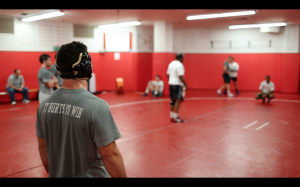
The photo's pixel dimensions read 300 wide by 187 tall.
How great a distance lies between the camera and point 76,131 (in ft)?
5.77

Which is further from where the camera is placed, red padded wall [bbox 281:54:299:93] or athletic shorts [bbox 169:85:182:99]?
red padded wall [bbox 281:54:299:93]


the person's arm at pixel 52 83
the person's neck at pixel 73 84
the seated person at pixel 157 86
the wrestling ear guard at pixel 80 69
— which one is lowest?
the seated person at pixel 157 86

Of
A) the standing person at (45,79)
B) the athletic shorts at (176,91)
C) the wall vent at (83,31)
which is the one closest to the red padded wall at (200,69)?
the wall vent at (83,31)

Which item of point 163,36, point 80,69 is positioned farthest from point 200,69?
point 80,69

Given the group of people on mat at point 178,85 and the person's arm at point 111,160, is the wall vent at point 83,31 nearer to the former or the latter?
the group of people on mat at point 178,85

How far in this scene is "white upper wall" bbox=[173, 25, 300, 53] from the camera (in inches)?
570

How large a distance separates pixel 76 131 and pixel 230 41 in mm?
14745

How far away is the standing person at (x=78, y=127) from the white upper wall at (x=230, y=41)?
45.8 feet

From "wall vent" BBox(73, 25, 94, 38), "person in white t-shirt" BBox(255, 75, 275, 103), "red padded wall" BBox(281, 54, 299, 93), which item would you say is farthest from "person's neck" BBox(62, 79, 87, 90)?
"red padded wall" BBox(281, 54, 299, 93)

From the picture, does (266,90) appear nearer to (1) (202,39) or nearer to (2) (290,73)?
(2) (290,73)

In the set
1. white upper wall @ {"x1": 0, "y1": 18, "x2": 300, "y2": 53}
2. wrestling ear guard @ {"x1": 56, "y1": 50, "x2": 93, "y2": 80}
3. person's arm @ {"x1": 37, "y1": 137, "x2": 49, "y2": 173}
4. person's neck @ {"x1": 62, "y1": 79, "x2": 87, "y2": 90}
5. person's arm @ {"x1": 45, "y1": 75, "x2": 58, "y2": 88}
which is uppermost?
white upper wall @ {"x1": 0, "y1": 18, "x2": 300, "y2": 53}

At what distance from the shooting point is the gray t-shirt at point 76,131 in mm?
1742

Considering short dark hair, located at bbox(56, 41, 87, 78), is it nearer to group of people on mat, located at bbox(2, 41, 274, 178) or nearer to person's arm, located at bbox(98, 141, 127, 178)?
group of people on mat, located at bbox(2, 41, 274, 178)
